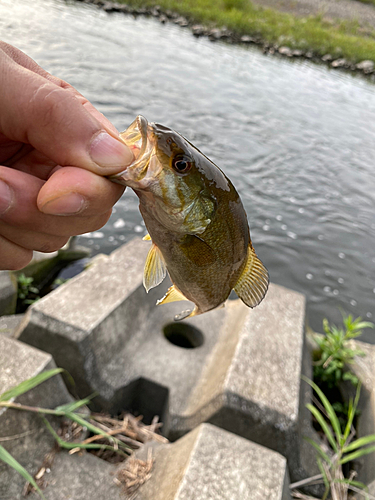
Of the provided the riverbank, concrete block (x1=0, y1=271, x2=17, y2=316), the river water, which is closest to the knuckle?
concrete block (x1=0, y1=271, x2=17, y2=316)

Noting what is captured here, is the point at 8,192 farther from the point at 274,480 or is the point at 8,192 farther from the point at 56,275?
the point at 56,275

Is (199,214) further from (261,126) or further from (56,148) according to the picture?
(261,126)

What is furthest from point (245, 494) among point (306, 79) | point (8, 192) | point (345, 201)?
point (306, 79)

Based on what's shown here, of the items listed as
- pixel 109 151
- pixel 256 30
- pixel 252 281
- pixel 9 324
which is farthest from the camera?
pixel 256 30

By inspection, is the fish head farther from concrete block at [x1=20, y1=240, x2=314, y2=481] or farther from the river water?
the river water

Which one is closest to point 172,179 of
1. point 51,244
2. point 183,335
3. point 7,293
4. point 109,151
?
point 109,151

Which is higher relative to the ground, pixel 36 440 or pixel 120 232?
pixel 36 440

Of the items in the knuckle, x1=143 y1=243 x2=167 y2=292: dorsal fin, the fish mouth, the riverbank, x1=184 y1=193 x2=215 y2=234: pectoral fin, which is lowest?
the knuckle
